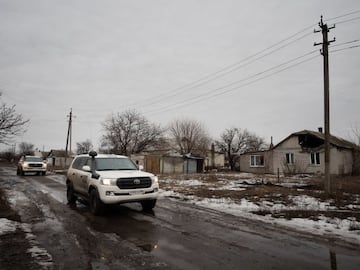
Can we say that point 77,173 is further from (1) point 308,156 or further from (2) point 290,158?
(2) point 290,158

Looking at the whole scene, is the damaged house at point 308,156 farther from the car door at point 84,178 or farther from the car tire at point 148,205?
the car door at point 84,178

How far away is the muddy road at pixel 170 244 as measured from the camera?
495 cm

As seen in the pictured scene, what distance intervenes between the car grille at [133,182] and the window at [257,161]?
106 feet

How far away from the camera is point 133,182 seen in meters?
9.34

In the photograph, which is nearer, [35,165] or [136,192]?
[136,192]

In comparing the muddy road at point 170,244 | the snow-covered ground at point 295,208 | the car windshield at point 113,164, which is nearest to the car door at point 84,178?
the car windshield at point 113,164

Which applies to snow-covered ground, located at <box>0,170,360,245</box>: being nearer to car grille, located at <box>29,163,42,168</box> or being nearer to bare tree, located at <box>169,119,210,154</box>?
car grille, located at <box>29,163,42,168</box>

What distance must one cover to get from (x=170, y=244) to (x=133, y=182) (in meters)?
3.57

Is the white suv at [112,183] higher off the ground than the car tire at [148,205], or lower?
higher

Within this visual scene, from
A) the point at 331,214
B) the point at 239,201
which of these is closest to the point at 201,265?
the point at 331,214

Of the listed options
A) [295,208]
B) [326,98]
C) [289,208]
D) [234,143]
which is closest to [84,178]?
[289,208]

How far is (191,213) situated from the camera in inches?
382

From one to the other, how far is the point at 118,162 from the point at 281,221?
5721 mm

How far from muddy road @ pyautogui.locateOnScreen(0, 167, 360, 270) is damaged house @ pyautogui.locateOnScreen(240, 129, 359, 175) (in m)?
27.6
